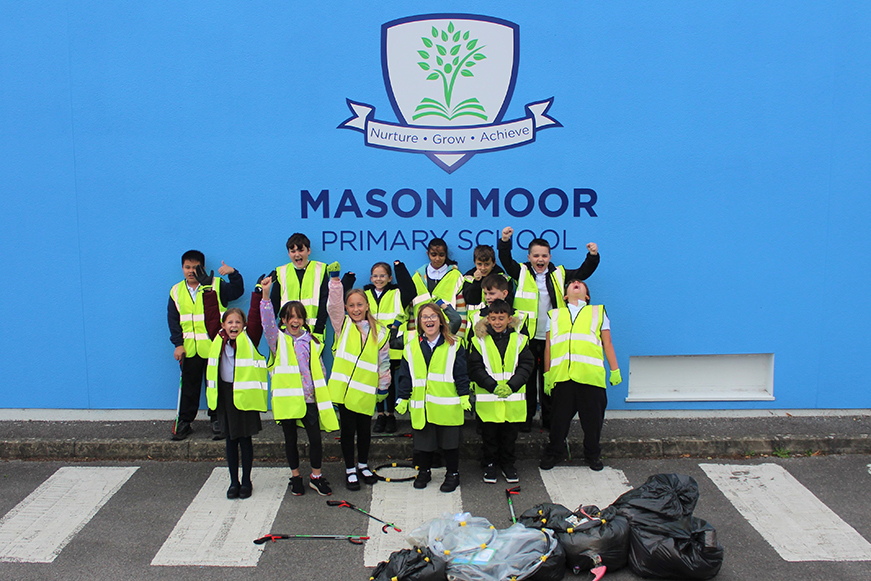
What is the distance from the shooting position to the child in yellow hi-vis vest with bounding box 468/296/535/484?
583 centimetres

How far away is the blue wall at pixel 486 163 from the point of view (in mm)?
6867

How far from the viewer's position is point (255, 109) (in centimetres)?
698

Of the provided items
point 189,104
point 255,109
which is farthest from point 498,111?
point 189,104

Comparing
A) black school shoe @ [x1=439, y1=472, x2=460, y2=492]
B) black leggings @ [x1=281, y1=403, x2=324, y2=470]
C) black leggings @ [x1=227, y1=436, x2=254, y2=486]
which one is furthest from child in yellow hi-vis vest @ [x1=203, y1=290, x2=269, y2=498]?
black school shoe @ [x1=439, y1=472, x2=460, y2=492]

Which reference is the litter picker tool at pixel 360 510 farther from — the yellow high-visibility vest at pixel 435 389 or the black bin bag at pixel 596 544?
the black bin bag at pixel 596 544

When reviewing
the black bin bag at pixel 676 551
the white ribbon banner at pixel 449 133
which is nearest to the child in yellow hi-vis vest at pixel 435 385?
the black bin bag at pixel 676 551

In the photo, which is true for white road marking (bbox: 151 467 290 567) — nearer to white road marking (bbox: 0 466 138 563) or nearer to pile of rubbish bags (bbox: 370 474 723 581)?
white road marking (bbox: 0 466 138 563)

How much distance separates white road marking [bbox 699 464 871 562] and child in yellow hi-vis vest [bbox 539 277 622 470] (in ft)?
3.75

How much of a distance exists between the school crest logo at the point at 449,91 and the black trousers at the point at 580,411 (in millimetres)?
2688

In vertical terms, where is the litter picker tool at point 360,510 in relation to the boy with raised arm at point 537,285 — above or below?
below

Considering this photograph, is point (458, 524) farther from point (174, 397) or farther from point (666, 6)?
point (666, 6)

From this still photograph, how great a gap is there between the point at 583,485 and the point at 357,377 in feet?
7.39

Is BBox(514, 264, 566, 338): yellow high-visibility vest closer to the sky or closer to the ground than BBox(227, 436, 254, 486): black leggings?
closer to the sky

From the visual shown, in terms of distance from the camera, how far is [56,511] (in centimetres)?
545
